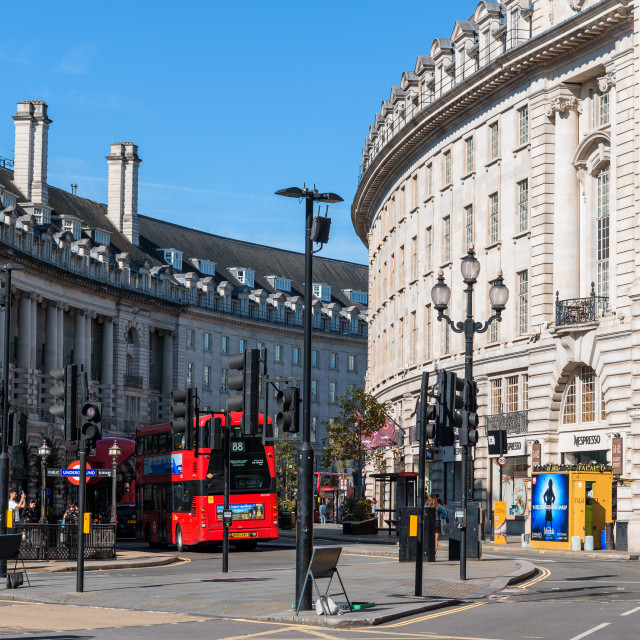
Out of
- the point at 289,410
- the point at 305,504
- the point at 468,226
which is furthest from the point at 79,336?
the point at 305,504

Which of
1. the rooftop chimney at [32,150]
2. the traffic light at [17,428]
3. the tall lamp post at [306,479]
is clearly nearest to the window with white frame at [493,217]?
the traffic light at [17,428]

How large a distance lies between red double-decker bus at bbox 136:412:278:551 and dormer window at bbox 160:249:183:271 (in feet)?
255

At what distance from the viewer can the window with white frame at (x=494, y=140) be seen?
5828 centimetres

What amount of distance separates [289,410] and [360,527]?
129ft

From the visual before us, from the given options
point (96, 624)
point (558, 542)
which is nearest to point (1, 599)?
point (96, 624)

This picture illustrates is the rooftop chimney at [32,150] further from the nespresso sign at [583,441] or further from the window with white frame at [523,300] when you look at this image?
the nespresso sign at [583,441]

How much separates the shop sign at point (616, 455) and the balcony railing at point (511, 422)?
7011 millimetres

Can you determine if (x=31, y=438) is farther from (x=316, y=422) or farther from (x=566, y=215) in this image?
(x=566, y=215)

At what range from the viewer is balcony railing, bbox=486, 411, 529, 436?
54.6 meters

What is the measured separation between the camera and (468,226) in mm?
61156

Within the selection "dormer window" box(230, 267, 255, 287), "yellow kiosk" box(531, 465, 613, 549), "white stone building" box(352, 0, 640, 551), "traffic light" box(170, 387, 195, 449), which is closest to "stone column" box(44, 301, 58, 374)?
"dormer window" box(230, 267, 255, 287)

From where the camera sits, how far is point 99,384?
111 meters

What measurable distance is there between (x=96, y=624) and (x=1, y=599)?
5637 millimetres

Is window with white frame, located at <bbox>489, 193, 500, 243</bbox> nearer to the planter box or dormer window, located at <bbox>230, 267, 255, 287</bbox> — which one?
the planter box
